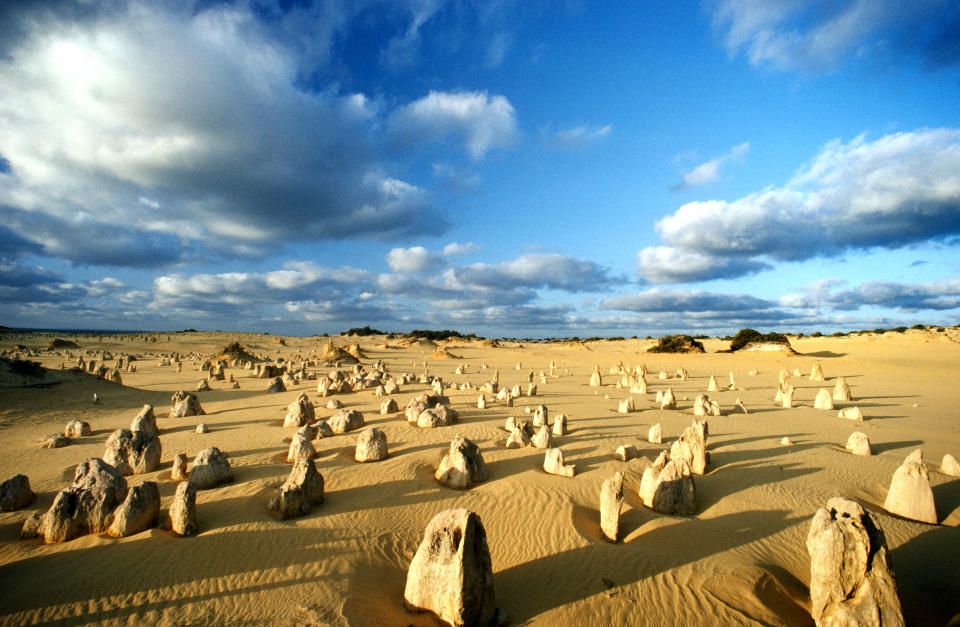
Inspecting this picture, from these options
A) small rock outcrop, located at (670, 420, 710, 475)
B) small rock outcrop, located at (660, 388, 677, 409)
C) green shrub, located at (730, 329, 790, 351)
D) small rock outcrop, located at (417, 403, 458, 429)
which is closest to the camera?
small rock outcrop, located at (670, 420, 710, 475)

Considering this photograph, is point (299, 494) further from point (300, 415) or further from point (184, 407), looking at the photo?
point (184, 407)

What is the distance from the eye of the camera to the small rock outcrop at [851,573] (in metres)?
4.13

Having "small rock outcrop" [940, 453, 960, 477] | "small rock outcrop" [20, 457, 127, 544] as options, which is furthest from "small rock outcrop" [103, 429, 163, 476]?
"small rock outcrop" [940, 453, 960, 477]

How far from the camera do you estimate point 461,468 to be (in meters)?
7.78

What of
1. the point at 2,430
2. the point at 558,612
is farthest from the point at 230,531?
the point at 2,430

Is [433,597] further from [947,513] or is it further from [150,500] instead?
[947,513]

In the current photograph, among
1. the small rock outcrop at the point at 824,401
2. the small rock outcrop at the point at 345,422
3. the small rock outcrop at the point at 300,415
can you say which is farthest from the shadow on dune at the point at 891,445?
the small rock outcrop at the point at 300,415

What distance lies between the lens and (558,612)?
183 inches

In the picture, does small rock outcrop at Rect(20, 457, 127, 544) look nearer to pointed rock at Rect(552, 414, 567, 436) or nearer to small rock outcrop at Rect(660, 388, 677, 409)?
pointed rock at Rect(552, 414, 567, 436)

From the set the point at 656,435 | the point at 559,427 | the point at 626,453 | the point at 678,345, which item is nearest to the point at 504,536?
the point at 626,453

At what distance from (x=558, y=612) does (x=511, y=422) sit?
6186 mm

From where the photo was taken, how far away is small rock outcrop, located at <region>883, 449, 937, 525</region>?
21.4ft

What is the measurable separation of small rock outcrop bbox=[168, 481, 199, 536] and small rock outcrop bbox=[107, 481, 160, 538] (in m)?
0.26

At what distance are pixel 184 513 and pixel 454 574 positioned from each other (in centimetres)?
405
